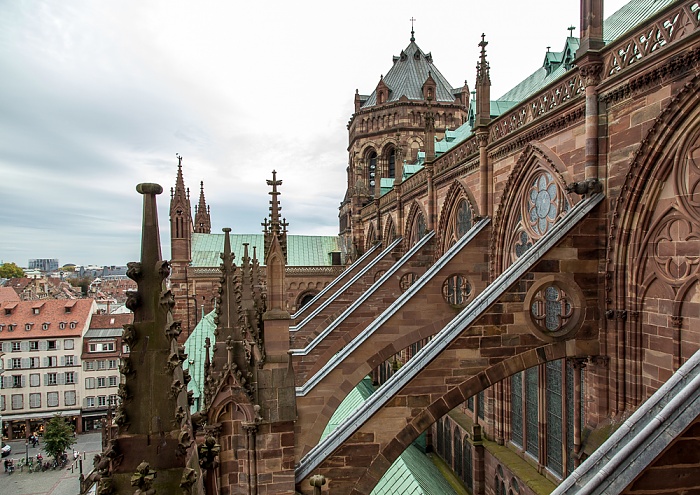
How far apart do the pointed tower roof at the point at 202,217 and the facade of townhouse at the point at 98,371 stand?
10567 millimetres

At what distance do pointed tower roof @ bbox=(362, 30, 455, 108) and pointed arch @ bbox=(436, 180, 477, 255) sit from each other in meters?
24.7

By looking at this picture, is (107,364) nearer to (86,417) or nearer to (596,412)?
(86,417)

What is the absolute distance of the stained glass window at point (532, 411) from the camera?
34.2 feet

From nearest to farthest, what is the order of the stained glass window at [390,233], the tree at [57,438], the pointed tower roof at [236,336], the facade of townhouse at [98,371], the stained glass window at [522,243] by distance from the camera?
1. the pointed tower roof at [236,336]
2. the stained glass window at [522,243]
3. the stained glass window at [390,233]
4. the tree at [57,438]
5. the facade of townhouse at [98,371]

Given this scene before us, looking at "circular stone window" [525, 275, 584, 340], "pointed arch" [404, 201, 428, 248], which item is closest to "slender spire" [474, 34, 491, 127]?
"circular stone window" [525, 275, 584, 340]

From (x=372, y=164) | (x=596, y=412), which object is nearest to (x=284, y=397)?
(x=596, y=412)

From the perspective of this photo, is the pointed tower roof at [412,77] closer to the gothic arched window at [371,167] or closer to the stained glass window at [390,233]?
the gothic arched window at [371,167]

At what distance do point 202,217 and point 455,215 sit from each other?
36244mm

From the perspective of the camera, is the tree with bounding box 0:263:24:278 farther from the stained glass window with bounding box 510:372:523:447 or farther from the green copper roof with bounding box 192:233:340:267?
the stained glass window with bounding box 510:372:523:447

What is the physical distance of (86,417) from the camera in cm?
4353

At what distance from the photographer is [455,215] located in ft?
48.1

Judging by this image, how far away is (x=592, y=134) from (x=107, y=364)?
48054 mm

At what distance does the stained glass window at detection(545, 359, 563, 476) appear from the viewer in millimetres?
9359

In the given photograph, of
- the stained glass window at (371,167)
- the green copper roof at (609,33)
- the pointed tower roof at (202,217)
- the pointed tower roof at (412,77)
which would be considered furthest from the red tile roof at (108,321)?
the green copper roof at (609,33)
